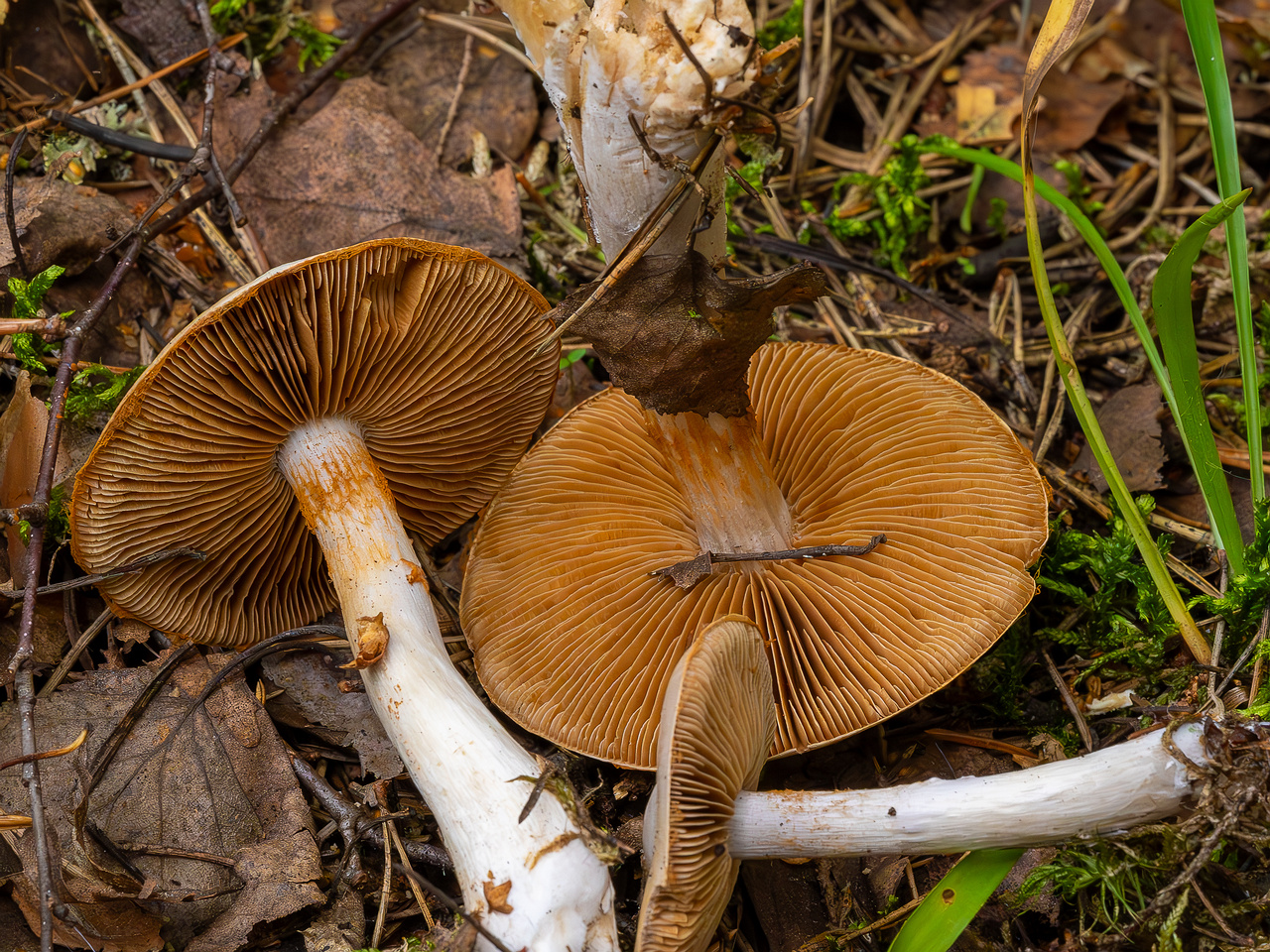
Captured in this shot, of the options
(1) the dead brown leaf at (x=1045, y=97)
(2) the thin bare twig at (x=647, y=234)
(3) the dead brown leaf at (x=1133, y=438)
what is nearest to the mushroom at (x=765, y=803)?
(2) the thin bare twig at (x=647, y=234)

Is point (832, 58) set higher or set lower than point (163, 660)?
higher

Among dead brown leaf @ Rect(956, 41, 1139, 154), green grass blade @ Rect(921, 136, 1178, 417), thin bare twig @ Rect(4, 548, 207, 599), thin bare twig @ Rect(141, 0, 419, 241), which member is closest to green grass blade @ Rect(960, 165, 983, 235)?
dead brown leaf @ Rect(956, 41, 1139, 154)

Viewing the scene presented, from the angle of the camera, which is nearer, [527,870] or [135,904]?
[527,870]

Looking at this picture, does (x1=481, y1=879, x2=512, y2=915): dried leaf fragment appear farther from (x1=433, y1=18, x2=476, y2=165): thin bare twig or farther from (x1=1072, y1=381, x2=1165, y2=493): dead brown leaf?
(x1=433, y1=18, x2=476, y2=165): thin bare twig

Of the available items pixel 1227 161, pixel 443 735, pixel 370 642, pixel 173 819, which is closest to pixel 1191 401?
pixel 1227 161

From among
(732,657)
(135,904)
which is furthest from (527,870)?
(135,904)

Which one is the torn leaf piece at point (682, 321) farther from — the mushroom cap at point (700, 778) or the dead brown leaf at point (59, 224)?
the dead brown leaf at point (59, 224)

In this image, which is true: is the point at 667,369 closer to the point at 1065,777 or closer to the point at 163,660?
the point at 1065,777

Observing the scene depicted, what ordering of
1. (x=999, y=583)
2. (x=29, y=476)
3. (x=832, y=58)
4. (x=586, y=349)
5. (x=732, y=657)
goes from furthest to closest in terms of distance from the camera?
(x=832, y=58) → (x=586, y=349) → (x=29, y=476) → (x=999, y=583) → (x=732, y=657)
